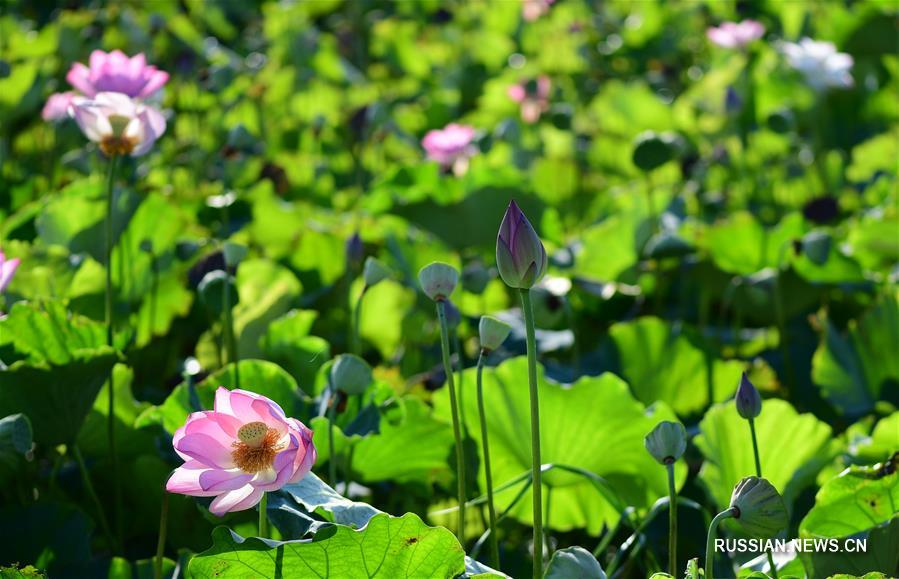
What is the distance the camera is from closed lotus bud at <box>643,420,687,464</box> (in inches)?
33.2

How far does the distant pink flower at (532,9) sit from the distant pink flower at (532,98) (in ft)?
2.16

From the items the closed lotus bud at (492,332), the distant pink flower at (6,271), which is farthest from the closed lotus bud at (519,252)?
the distant pink flower at (6,271)

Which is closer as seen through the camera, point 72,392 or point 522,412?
point 72,392

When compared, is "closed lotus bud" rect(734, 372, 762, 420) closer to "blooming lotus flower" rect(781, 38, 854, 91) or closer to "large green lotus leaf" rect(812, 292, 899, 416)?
"large green lotus leaf" rect(812, 292, 899, 416)

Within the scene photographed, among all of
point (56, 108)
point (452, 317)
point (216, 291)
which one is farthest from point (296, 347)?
point (56, 108)

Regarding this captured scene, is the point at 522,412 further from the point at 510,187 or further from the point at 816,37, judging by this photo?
the point at 816,37

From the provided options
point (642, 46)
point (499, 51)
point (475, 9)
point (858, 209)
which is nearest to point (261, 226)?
point (858, 209)

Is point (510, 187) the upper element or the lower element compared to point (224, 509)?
lower

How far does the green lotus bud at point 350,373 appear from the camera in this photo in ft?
3.35

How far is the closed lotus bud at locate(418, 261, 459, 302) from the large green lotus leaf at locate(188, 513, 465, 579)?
0.21 m

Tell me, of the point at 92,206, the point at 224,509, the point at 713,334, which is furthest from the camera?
the point at 713,334

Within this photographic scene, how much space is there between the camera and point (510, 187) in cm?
183

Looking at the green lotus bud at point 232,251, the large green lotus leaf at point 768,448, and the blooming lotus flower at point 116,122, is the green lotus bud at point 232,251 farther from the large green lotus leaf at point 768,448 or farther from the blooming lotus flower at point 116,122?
the large green lotus leaf at point 768,448

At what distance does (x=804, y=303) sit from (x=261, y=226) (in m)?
0.79
